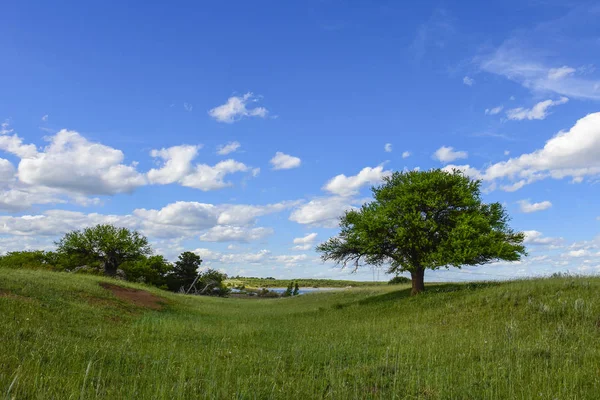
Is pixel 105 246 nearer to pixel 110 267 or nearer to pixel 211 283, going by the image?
pixel 110 267

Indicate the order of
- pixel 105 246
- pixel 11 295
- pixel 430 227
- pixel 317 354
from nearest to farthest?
1. pixel 317 354
2. pixel 11 295
3. pixel 430 227
4. pixel 105 246

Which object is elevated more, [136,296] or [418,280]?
[418,280]

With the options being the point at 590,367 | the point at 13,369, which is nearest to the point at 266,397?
the point at 13,369

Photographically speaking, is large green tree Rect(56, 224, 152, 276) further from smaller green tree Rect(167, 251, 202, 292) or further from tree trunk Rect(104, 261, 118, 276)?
smaller green tree Rect(167, 251, 202, 292)

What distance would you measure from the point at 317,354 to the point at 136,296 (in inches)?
1094

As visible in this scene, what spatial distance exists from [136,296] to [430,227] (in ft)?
86.7

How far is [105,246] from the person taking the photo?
6241cm

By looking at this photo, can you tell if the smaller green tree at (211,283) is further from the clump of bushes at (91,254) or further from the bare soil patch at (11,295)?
the bare soil patch at (11,295)

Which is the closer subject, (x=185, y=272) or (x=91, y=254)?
(x=91, y=254)

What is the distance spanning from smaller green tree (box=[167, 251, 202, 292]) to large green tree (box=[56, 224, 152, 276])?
22335 millimetres

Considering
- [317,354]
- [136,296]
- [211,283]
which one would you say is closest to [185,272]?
[211,283]

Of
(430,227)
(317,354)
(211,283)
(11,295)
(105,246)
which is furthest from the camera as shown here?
(211,283)

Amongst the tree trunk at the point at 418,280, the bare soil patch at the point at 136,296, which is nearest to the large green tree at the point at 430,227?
the tree trunk at the point at 418,280

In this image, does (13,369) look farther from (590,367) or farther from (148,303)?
(148,303)
